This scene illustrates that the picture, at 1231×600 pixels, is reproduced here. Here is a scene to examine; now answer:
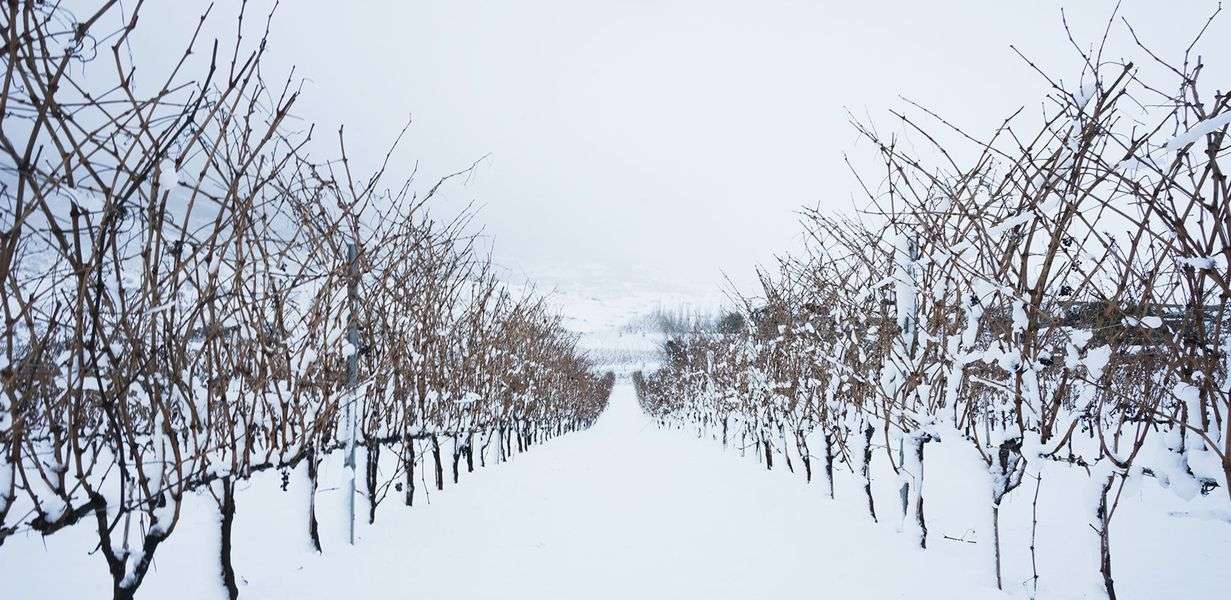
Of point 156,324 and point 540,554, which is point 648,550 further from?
point 156,324

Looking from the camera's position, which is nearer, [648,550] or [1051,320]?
[1051,320]

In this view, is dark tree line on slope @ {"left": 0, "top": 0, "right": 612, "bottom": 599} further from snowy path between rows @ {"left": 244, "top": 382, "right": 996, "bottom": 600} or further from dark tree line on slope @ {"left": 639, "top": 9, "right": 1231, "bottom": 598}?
dark tree line on slope @ {"left": 639, "top": 9, "right": 1231, "bottom": 598}

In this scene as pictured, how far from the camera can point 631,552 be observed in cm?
488

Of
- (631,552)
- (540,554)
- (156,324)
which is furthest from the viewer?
(631,552)

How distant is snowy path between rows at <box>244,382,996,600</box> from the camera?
3.92m

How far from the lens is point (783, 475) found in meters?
9.78

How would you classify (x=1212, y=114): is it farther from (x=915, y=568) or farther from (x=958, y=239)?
(x=915, y=568)

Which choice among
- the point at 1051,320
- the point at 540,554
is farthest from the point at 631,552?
the point at 1051,320

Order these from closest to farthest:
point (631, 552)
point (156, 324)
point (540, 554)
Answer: point (156, 324) < point (540, 554) < point (631, 552)

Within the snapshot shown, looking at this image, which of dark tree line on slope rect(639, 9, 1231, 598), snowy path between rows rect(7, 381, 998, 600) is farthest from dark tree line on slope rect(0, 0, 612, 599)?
dark tree line on slope rect(639, 9, 1231, 598)

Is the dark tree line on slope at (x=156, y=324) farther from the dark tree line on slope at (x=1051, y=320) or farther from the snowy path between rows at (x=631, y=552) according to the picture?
the dark tree line on slope at (x=1051, y=320)

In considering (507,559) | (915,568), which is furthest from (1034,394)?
(507,559)

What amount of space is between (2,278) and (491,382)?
8.21 meters

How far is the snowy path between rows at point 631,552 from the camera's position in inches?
154
